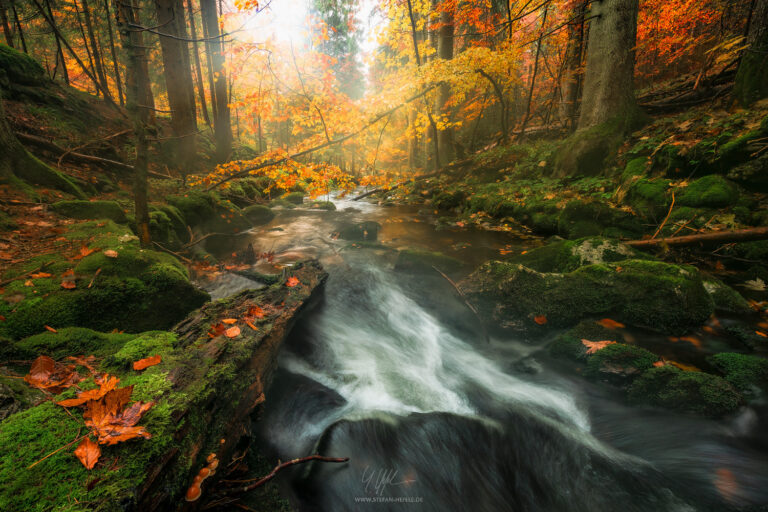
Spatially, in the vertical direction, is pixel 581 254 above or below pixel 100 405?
above

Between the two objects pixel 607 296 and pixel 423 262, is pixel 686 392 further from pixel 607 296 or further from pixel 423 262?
pixel 423 262

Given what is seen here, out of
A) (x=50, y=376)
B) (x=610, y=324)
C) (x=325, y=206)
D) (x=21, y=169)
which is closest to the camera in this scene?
(x=50, y=376)

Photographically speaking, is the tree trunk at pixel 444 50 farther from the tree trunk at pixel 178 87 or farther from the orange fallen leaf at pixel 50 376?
the orange fallen leaf at pixel 50 376

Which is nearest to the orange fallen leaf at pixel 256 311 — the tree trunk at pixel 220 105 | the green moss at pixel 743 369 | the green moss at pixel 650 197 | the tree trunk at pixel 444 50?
the green moss at pixel 743 369

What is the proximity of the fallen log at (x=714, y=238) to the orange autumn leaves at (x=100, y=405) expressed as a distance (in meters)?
6.38

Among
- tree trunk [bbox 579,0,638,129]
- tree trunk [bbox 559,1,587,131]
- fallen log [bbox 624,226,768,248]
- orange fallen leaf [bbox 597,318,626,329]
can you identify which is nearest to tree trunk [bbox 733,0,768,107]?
tree trunk [bbox 579,0,638,129]

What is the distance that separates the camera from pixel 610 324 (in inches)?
141

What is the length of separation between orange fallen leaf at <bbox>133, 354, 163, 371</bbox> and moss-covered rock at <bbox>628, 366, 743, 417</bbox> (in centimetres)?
413

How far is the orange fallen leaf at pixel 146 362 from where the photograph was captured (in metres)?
1.82

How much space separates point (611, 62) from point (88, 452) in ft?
33.8

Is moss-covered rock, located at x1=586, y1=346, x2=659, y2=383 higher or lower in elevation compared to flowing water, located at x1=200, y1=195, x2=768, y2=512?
higher

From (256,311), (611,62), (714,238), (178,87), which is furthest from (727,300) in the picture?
(178,87)

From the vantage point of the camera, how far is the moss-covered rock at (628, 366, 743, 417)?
2.62 metres

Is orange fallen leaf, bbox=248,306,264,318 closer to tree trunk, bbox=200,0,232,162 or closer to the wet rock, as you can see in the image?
the wet rock
